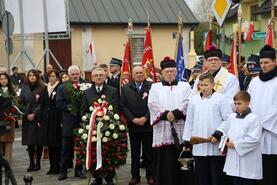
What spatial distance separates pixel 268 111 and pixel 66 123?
4073 millimetres

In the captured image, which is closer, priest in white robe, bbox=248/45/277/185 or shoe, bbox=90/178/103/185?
priest in white robe, bbox=248/45/277/185

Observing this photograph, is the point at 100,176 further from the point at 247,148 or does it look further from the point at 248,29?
the point at 248,29

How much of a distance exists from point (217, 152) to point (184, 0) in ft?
74.8

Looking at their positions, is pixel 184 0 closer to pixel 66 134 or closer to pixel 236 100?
pixel 66 134

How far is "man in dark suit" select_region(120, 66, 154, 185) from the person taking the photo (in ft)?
29.7

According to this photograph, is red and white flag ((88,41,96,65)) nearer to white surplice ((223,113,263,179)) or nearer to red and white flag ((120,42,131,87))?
red and white flag ((120,42,131,87))

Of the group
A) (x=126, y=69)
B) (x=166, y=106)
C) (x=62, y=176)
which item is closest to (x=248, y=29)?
(x=126, y=69)

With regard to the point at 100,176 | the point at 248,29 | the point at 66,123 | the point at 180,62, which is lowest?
the point at 100,176

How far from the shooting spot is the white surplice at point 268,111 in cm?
687

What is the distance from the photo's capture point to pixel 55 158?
407 inches

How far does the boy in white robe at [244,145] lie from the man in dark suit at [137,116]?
2.39 metres

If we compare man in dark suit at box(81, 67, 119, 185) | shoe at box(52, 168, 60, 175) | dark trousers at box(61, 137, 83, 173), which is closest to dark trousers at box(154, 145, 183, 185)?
man in dark suit at box(81, 67, 119, 185)

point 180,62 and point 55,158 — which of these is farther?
point 180,62

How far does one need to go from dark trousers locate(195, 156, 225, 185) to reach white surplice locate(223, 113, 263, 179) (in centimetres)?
45
